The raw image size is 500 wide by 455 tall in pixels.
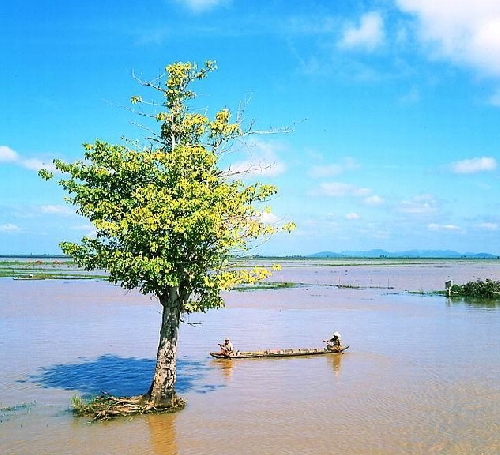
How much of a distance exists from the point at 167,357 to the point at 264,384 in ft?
20.8

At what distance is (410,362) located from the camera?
27.0 metres

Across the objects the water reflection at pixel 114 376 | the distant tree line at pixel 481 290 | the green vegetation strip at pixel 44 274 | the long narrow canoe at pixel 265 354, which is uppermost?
the green vegetation strip at pixel 44 274

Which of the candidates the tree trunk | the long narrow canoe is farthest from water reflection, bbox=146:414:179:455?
the long narrow canoe

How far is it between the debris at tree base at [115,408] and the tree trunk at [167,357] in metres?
0.15

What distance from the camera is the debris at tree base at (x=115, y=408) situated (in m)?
17.3

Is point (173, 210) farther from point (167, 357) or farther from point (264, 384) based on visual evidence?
point (264, 384)

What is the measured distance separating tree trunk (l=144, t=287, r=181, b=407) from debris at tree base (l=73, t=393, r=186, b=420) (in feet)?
0.49

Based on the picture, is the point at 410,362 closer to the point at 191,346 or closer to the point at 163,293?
the point at 191,346

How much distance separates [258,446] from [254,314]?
3056 cm

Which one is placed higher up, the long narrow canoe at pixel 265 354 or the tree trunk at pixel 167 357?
the tree trunk at pixel 167 357

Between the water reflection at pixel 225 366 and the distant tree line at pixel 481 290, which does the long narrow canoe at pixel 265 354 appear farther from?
the distant tree line at pixel 481 290

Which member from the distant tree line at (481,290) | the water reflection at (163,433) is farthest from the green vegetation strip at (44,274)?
the water reflection at (163,433)

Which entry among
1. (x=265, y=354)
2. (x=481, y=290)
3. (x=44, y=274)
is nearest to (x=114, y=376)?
(x=265, y=354)

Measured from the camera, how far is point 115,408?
17438 mm
